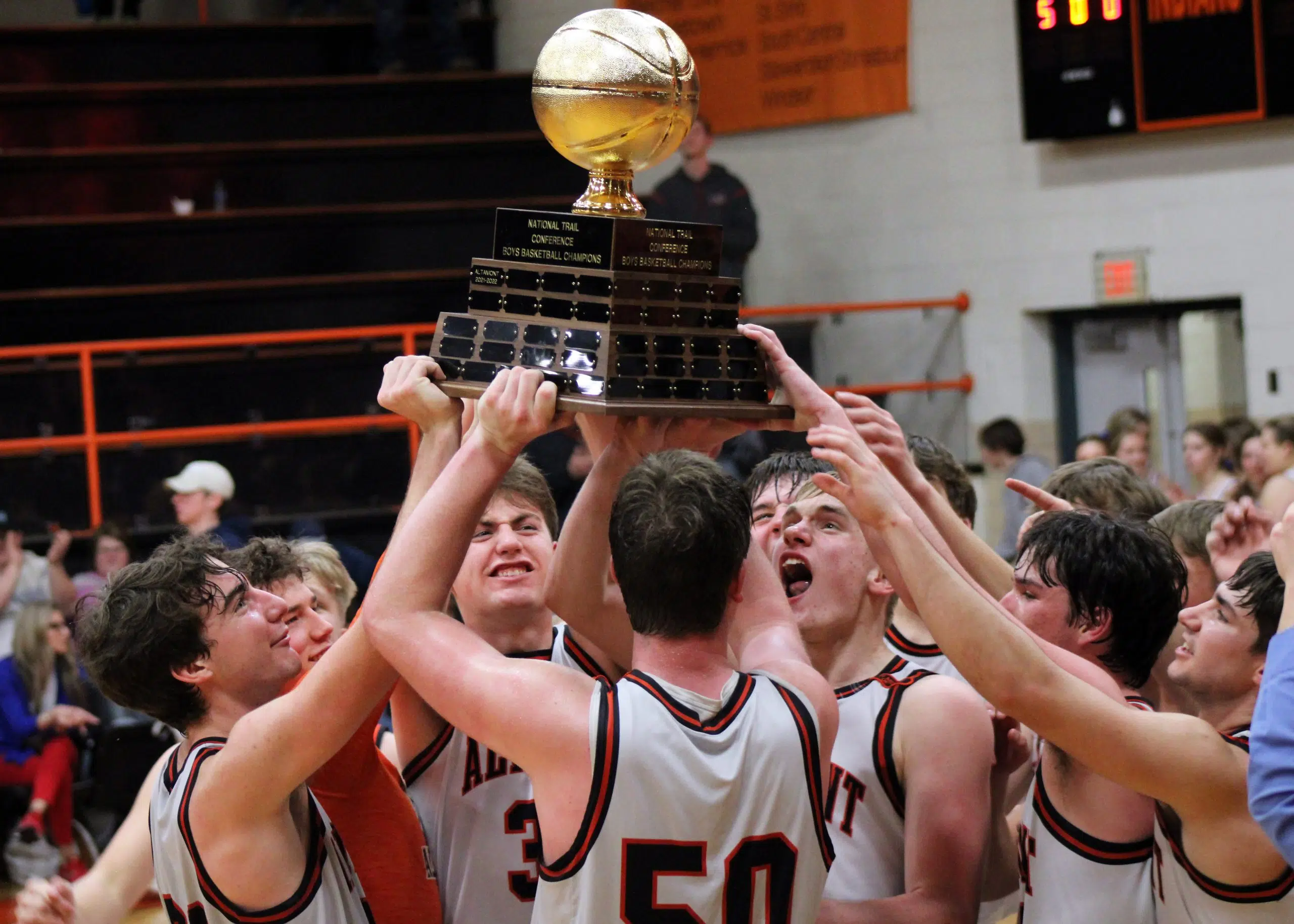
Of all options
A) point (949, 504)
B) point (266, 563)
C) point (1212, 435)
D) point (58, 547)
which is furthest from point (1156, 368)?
point (266, 563)

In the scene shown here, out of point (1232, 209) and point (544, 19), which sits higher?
point (544, 19)

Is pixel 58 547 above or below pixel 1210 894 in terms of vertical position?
above

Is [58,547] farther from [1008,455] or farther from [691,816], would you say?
[691,816]

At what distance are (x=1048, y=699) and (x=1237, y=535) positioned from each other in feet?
4.21

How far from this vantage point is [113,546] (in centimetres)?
719

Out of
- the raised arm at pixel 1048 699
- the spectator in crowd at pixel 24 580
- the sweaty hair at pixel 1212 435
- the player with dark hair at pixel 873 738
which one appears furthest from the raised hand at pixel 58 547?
the sweaty hair at pixel 1212 435

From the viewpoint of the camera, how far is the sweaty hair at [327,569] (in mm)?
3473

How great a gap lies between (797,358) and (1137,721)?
7.02 meters

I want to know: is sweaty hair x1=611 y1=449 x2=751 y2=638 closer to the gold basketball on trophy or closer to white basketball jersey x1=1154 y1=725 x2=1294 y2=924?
the gold basketball on trophy

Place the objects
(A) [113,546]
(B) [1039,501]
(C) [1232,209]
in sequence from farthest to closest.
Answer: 1. (C) [1232,209]
2. (A) [113,546]
3. (B) [1039,501]

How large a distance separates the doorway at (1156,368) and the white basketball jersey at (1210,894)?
23.8ft

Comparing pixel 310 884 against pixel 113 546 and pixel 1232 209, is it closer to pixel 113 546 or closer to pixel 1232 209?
pixel 113 546

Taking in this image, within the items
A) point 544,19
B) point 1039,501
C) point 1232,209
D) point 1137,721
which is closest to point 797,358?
point 1232,209

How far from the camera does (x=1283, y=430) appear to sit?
7.68 metres
